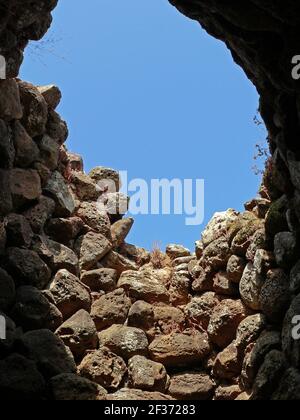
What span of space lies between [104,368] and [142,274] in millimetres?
3006

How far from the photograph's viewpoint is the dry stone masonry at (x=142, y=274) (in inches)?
320

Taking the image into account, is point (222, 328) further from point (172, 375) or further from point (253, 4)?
point (253, 4)

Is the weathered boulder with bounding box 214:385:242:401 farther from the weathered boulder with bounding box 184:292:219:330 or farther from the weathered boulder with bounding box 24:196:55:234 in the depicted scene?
the weathered boulder with bounding box 24:196:55:234

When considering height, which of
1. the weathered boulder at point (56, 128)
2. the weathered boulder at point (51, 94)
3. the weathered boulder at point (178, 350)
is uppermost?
the weathered boulder at point (51, 94)

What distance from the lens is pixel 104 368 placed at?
9516 mm

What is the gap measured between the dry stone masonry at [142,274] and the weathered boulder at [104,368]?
19mm

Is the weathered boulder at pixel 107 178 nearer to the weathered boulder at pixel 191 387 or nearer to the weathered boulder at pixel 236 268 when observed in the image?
the weathered boulder at pixel 236 268

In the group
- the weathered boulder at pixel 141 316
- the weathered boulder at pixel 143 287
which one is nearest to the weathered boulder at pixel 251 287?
the weathered boulder at pixel 141 316

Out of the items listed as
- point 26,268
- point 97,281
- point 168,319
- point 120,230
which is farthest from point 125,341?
point 120,230

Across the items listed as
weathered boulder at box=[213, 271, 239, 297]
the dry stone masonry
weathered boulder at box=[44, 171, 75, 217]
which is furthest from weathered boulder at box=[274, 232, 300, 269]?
weathered boulder at box=[44, 171, 75, 217]

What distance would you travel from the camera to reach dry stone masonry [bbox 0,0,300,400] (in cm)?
812

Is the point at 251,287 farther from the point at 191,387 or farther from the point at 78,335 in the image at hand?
the point at 78,335

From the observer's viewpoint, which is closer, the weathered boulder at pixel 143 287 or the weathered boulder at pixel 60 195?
the weathered boulder at pixel 143 287
